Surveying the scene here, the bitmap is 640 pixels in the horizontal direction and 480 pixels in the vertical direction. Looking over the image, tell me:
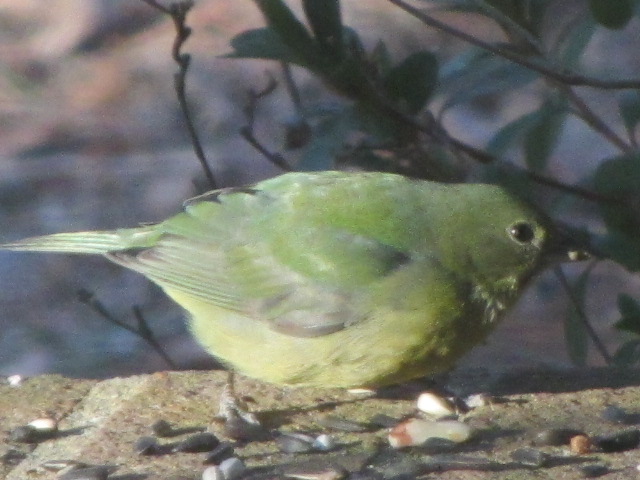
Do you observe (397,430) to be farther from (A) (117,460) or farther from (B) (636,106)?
(B) (636,106)

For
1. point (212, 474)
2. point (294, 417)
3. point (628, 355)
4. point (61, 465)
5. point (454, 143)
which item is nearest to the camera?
point (212, 474)

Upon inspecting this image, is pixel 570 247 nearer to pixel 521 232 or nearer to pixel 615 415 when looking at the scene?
pixel 521 232

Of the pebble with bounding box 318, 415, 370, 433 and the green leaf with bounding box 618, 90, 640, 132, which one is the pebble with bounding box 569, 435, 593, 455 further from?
the green leaf with bounding box 618, 90, 640, 132

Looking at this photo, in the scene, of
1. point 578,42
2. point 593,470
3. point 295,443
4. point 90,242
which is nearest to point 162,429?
point 295,443

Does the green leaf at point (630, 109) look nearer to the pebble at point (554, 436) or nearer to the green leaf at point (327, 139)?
the green leaf at point (327, 139)

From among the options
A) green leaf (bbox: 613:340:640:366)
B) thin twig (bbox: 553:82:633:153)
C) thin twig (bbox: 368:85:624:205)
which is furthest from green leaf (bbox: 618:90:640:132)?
green leaf (bbox: 613:340:640:366)

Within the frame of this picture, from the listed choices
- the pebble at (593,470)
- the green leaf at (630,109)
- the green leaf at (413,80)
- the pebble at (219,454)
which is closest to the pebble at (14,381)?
the pebble at (219,454)

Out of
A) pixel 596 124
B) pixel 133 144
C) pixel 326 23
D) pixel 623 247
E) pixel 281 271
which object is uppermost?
pixel 133 144
